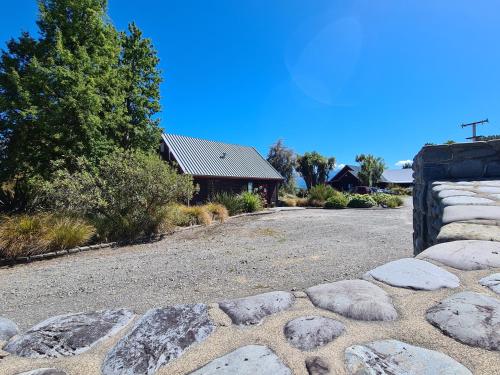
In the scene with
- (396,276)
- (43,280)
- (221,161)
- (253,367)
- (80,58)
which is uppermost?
(80,58)

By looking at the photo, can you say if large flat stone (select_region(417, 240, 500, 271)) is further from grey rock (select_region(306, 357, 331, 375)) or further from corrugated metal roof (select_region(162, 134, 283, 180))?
corrugated metal roof (select_region(162, 134, 283, 180))

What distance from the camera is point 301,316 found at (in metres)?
1.39

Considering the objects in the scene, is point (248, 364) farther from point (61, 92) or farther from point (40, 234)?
point (61, 92)

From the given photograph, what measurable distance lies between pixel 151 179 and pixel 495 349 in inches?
357

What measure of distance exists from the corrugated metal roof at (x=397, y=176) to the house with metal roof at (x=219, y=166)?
29.2 m

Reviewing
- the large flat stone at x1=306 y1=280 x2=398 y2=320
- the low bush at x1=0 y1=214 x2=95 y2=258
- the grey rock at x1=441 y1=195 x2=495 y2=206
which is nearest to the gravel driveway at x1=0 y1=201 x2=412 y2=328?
the low bush at x1=0 y1=214 x2=95 y2=258

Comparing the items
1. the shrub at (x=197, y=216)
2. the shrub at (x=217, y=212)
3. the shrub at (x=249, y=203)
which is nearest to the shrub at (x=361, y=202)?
the shrub at (x=249, y=203)

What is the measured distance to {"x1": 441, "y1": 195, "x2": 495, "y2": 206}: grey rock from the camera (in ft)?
8.99

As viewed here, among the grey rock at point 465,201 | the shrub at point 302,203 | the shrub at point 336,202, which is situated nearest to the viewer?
the grey rock at point 465,201

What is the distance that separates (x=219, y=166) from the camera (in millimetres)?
19969

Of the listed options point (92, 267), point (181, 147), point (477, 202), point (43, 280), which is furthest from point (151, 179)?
point (181, 147)

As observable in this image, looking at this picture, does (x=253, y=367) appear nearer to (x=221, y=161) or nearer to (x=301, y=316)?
(x=301, y=316)

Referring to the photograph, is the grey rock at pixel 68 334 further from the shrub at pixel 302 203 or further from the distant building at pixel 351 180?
the distant building at pixel 351 180

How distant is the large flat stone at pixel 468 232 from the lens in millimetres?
2068
